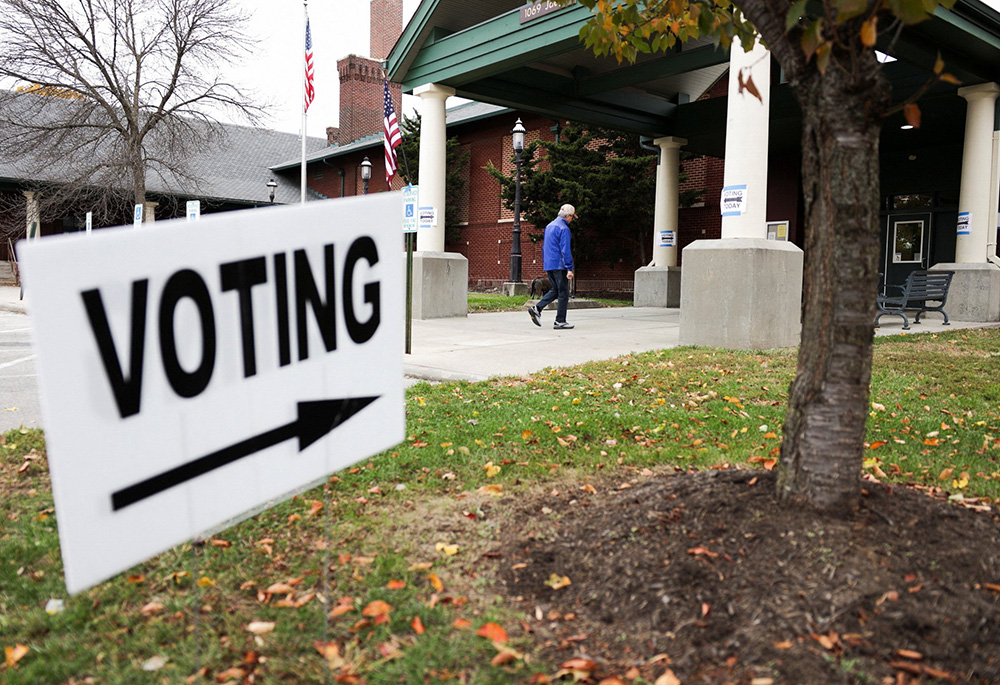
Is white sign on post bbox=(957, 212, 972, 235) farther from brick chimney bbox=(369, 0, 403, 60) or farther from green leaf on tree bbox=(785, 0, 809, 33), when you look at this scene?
brick chimney bbox=(369, 0, 403, 60)

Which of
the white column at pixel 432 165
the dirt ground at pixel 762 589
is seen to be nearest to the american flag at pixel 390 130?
the white column at pixel 432 165

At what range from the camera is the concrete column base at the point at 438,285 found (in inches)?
535

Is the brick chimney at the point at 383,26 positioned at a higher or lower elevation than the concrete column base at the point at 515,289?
higher

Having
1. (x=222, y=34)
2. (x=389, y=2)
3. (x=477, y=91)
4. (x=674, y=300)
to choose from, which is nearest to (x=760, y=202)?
(x=477, y=91)

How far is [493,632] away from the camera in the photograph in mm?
2434

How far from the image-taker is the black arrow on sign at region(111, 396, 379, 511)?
5.81 ft

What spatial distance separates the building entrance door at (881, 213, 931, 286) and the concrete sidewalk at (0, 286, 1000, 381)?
5.04m

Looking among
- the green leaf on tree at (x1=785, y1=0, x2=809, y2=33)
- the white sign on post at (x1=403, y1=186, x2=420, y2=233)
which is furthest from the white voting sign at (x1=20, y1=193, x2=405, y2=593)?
the white sign on post at (x1=403, y1=186, x2=420, y2=233)

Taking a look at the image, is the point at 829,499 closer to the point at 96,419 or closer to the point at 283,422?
the point at 283,422

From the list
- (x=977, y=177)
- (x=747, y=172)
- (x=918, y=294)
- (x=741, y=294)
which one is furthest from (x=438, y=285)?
(x=977, y=177)

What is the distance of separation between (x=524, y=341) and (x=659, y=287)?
9403 mm

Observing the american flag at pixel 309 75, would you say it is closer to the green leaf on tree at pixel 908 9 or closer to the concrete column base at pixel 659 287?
the concrete column base at pixel 659 287

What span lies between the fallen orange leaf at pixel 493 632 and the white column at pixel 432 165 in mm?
11787

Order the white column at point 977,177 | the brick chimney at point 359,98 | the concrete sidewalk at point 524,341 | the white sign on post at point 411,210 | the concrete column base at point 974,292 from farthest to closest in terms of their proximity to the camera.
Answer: the brick chimney at point 359,98, the concrete column base at point 974,292, the white column at point 977,177, the white sign on post at point 411,210, the concrete sidewalk at point 524,341
